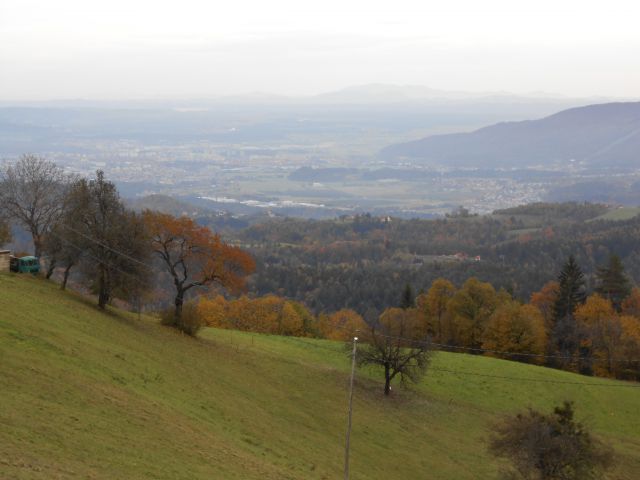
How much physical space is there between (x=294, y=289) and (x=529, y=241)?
85055 millimetres

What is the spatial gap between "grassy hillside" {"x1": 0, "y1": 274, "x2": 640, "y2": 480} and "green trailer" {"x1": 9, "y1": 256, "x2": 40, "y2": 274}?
162 cm

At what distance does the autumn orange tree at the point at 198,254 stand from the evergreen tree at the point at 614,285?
168ft

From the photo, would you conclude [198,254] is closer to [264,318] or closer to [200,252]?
[200,252]

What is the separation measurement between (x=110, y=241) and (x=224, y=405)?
1348 cm

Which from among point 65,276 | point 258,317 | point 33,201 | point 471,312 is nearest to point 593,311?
point 471,312

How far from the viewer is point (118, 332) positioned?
3784 centimetres

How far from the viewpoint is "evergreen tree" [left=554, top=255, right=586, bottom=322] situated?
75.4 metres

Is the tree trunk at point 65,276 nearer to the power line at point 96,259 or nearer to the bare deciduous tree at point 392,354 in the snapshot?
the power line at point 96,259

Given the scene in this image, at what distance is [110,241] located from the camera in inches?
1603

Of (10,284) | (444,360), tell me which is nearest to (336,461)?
(10,284)

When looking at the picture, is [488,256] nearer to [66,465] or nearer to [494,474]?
[494,474]

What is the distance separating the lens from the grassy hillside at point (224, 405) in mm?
21922

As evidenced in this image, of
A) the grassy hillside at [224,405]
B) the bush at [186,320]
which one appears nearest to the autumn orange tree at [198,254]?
the bush at [186,320]

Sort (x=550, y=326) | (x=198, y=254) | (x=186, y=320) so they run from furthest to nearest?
(x=550, y=326)
(x=186, y=320)
(x=198, y=254)
